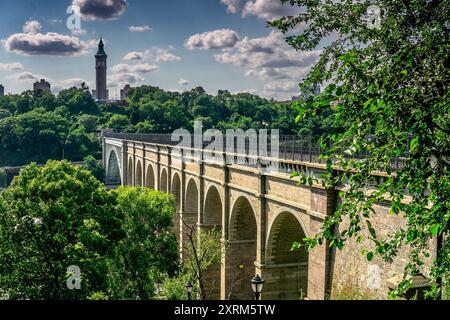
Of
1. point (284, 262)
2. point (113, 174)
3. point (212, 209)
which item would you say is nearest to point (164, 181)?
point (212, 209)

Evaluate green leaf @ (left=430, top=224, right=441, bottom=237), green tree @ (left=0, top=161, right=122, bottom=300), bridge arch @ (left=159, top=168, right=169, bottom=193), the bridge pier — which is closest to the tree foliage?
green tree @ (left=0, top=161, right=122, bottom=300)

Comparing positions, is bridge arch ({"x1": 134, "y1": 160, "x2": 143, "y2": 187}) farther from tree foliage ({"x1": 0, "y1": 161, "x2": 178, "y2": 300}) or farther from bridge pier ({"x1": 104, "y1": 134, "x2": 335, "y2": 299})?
tree foliage ({"x1": 0, "y1": 161, "x2": 178, "y2": 300})

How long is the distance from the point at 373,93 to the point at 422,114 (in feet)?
2.66

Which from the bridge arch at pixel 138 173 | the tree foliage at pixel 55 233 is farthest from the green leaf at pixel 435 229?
the bridge arch at pixel 138 173

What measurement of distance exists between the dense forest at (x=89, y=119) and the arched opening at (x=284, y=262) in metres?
55.8

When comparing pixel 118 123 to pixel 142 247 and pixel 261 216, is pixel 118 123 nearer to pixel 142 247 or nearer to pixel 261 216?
pixel 142 247

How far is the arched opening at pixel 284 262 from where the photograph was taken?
23.1 metres

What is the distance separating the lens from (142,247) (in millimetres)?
29297

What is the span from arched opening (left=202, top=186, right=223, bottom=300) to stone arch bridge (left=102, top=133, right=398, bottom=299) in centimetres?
7

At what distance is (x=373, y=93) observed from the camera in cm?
766

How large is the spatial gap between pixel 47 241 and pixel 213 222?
43.7 ft

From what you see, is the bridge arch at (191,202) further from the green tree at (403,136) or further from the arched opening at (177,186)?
the green tree at (403,136)
